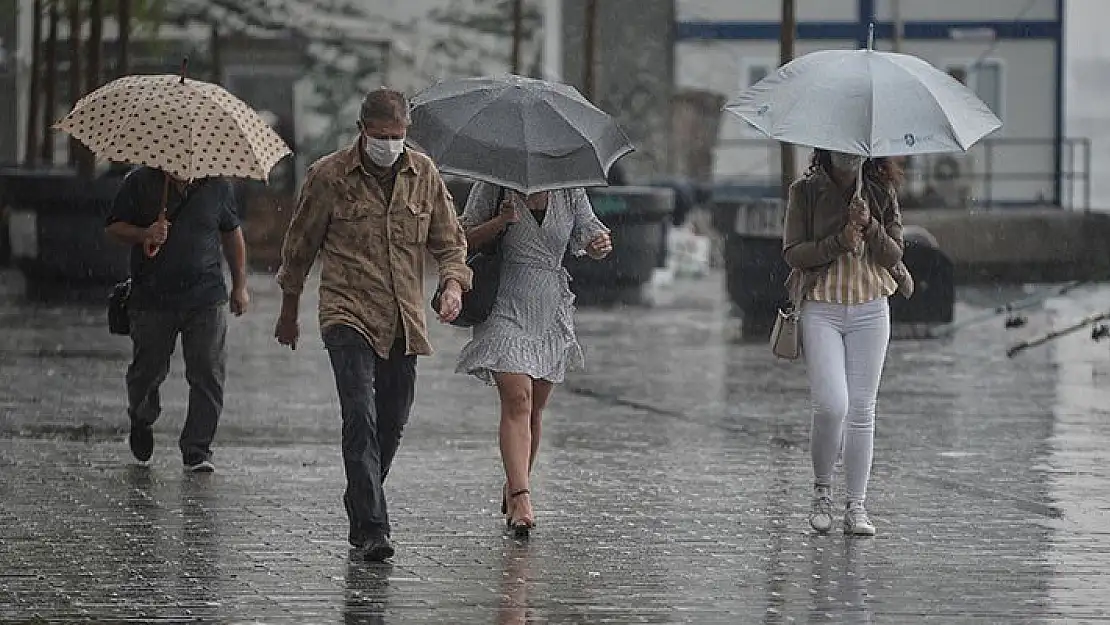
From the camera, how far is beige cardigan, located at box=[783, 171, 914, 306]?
32.6 feet

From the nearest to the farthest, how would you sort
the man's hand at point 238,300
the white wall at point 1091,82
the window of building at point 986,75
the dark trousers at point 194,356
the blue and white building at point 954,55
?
the man's hand at point 238,300, the dark trousers at point 194,356, the white wall at point 1091,82, the blue and white building at point 954,55, the window of building at point 986,75

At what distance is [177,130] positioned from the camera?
37.6 feet

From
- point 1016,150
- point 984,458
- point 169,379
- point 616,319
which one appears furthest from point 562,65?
point 984,458

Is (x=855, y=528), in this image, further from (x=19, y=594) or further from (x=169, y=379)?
(x=169, y=379)

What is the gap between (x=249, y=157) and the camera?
37.4ft

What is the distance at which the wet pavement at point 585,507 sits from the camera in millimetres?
8453

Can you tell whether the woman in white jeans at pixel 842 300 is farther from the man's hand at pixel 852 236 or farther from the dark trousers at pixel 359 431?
the dark trousers at pixel 359 431

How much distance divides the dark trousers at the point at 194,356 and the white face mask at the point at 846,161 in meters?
3.26

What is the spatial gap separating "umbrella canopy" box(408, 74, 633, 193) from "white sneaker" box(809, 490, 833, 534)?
58.4 inches

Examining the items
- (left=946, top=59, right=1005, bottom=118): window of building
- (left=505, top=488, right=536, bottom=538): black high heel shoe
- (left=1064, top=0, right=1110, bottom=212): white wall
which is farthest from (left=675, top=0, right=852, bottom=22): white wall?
(left=505, top=488, right=536, bottom=538): black high heel shoe

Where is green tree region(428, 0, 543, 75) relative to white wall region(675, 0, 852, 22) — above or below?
below

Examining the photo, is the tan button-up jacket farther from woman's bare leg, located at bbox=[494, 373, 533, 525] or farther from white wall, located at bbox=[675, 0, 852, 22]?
white wall, located at bbox=[675, 0, 852, 22]

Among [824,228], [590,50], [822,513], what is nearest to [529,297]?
[824,228]

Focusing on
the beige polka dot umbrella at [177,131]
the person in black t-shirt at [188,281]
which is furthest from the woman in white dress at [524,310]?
the person in black t-shirt at [188,281]
